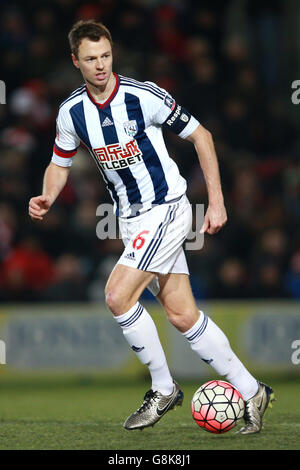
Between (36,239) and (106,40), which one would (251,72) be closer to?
(36,239)

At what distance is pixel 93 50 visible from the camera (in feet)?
16.2

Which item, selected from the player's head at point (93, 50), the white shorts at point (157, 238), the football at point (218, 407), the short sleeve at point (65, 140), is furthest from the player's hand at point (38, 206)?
the football at point (218, 407)

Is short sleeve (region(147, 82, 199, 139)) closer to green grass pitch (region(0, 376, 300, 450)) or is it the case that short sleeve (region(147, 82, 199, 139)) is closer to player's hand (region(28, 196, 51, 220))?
player's hand (region(28, 196, 51, 220))

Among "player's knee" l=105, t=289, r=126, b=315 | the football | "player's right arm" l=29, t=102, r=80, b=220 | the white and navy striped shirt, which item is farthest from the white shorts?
the football

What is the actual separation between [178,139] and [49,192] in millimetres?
5113

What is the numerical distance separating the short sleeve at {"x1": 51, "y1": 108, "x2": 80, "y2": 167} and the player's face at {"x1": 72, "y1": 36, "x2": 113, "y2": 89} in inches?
12.3

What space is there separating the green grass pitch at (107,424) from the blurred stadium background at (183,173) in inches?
27.2

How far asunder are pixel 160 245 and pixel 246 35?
8.05 m

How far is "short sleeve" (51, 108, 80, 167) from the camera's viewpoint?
17.2 feet

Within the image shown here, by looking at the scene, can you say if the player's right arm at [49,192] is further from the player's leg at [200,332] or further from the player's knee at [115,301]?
the player's leg at [200,332]

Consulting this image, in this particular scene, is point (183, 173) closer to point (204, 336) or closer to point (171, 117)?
point (171, 117)

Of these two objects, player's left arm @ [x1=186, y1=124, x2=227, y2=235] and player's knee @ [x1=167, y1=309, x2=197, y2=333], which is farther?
player's knee @ [x1=167, y1=309, x2=197, y2=333]

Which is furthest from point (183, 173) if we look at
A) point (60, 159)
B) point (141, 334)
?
point (141, 334)

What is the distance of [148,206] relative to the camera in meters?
5.21
